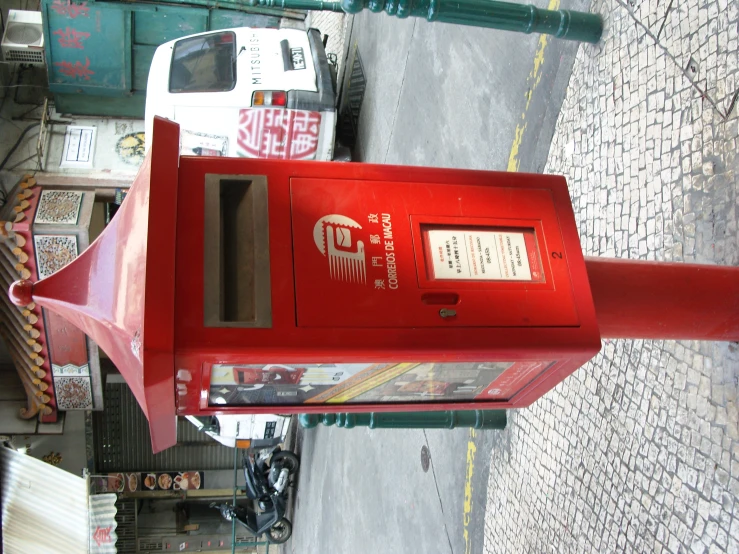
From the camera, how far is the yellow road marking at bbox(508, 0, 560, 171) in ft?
16.5

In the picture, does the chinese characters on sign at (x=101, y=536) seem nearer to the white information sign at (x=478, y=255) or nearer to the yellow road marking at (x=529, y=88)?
the yellow road marking at (x=529, y=88)

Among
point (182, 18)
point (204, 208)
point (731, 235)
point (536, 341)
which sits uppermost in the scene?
point (182, 18)

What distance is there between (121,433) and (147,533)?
2181 millimetres

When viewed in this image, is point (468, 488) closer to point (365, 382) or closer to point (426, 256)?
point (365, 382)

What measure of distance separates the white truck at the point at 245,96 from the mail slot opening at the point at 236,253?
5263 millimetres

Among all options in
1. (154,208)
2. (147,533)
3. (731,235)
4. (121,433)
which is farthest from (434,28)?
(147,533)

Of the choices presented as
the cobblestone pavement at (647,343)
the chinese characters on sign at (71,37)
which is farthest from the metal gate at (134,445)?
the cobblestone pavement at (647,343)

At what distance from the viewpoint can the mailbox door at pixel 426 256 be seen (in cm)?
233

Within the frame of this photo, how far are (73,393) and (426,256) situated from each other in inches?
334

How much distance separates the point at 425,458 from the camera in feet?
20.9

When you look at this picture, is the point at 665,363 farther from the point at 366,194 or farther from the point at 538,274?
the point at 366,194

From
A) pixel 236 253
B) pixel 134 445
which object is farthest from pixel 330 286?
pixel 134 445

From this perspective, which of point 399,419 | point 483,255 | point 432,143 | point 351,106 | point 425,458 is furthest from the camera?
point 351,106

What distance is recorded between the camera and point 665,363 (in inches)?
144
